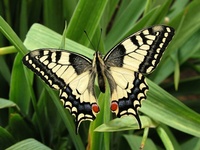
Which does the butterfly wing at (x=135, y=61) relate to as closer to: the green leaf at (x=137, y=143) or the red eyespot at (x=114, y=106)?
the red eyespot at (x=114, y=106)

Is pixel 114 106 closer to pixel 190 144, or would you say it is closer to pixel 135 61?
pixel 135 61

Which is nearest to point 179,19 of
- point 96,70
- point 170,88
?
point 170,88

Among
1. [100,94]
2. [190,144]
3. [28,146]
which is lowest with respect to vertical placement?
[190,144]

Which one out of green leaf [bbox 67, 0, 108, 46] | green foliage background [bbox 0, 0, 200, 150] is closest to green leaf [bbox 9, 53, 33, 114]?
green foliage background [bbox 0, 0, 200, 150]

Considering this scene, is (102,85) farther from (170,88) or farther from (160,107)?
(170,88)

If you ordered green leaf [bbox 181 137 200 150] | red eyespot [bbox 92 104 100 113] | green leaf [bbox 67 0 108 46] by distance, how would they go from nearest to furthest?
1. red eyespot [bbox 92 104 100 113]
2. green leaf [bbox 67 0 108 46]
3. green leaf [bbox 181 137 200 150]

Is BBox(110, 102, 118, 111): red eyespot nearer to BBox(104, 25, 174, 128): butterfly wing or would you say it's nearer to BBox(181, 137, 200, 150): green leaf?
BBox(104, 25, 174, 128): butterfly wing

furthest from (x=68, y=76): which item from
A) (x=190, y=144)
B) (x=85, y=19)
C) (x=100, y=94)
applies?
(x=190, y=144)
